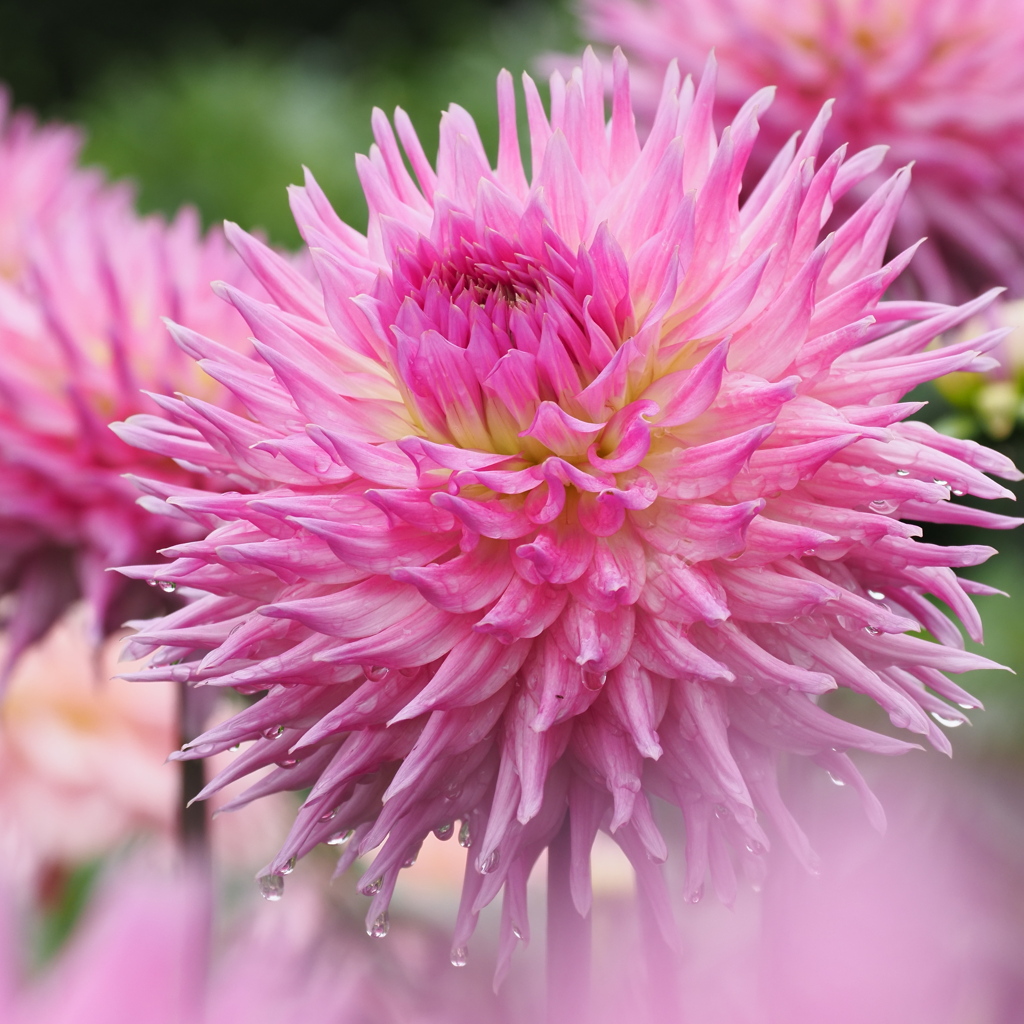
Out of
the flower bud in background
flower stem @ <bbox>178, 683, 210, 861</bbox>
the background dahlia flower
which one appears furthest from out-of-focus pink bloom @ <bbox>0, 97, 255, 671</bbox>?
the flower bud in background

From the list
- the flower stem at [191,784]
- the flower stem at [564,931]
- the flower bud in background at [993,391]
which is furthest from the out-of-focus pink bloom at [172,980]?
the flower bud in background at [993,391]

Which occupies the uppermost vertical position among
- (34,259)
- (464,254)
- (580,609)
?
(34,259)

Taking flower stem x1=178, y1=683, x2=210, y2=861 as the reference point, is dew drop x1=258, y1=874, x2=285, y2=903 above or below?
below

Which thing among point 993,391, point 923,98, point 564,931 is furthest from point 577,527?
point 923,98

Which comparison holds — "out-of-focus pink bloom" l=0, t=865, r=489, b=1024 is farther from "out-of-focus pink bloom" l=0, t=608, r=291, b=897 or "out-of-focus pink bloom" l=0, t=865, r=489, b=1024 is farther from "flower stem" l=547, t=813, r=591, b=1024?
"out-of-focus pink bloom" l=0, t=608, r=291, b=897

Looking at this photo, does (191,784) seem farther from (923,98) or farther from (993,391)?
(923,98)

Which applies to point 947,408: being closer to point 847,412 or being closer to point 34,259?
point 847,412

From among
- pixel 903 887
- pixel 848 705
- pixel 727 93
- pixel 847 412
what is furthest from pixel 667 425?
pixel 727 93

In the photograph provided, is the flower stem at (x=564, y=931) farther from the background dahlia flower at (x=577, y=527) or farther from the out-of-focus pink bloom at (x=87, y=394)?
the out-of-focus pink bloom at (x=87, y=394)
